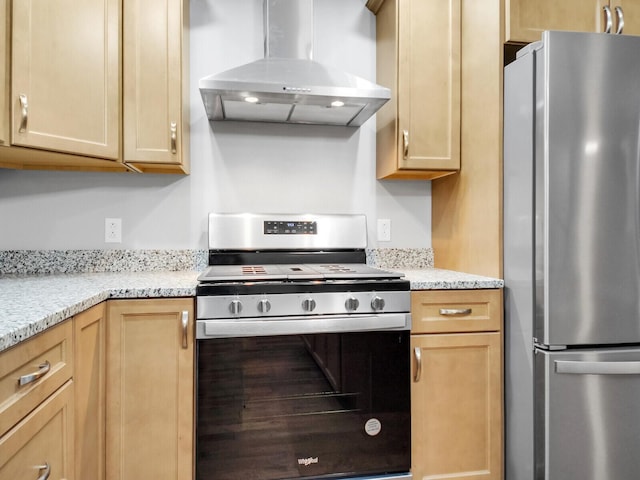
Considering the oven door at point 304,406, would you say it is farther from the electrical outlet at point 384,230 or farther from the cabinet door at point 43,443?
the electrical outlet at point 384,230

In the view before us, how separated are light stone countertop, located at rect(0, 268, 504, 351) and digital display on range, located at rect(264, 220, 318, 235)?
1.39 feet

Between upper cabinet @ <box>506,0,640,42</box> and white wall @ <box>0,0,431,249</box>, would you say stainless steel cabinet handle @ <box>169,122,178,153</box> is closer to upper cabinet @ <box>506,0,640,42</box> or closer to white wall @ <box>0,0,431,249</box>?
white wall @ <box>0,0,431,249</box>

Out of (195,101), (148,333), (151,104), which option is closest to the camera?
(148,333)

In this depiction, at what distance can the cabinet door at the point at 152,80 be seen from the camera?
5.73 feet

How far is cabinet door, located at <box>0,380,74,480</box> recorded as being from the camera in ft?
2.74

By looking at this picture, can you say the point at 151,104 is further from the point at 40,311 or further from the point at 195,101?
the point at 40,311

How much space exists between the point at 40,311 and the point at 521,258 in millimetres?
1582

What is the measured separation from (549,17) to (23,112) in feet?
6.64

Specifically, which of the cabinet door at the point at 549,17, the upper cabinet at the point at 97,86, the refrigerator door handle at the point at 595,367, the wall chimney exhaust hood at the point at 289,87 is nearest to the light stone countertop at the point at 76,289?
the refrigerator door handle at the point at 595,367

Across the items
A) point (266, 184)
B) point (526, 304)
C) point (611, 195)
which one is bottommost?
point (526, 304)

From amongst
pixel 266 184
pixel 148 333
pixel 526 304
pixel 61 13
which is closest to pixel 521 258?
pixel 526 304

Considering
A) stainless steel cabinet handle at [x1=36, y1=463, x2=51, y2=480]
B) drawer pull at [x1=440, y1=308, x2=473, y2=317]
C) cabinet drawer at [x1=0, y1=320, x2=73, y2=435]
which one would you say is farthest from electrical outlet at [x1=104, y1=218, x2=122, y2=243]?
drawer pull at [x1=440, y1=308, x2=473, y2=317]

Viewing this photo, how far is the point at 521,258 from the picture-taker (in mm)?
1573

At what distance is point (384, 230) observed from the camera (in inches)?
88.7
